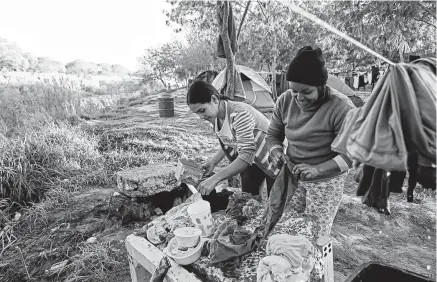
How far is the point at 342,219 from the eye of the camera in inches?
135

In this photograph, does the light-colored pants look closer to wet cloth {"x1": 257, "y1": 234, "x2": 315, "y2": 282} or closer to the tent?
wet cloth {"x1": 257, "y1": 234, "x2": 315, "y2": 282}

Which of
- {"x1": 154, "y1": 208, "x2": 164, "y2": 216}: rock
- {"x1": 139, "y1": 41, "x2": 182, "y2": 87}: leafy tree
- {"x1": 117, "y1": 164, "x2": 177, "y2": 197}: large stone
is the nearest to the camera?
{"x1": 117, "y1": 164, "x2": 177, "y2": 197}: large stone

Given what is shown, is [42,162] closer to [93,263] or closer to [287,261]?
[93,263]

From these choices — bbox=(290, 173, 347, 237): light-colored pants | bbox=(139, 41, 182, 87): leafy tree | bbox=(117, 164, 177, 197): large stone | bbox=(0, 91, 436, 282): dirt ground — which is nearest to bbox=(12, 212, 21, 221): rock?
bbox=(0, 91, 436, 282): dirt ground

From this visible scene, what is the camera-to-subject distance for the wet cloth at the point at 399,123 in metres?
0.77

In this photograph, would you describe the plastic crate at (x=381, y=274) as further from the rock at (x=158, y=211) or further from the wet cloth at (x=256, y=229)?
the rock at (x=158, y=211)

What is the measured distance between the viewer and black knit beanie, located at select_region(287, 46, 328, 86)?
1.54 meters

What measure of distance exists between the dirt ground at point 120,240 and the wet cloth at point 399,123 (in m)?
2.05

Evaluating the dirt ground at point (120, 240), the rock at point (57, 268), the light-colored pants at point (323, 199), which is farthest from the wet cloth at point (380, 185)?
the rock at point (57, 268)

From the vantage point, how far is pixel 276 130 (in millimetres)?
2002

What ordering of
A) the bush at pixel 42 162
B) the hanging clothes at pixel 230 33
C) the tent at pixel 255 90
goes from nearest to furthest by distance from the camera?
1. the bush at pixel 42 162
2. the hanging clothes at pixel 230 33
3. the tent at pixel 255 90

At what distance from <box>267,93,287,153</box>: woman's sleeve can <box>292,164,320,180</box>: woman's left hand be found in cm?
29

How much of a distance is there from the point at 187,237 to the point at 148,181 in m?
1.95

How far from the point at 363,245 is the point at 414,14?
8.28 metres
